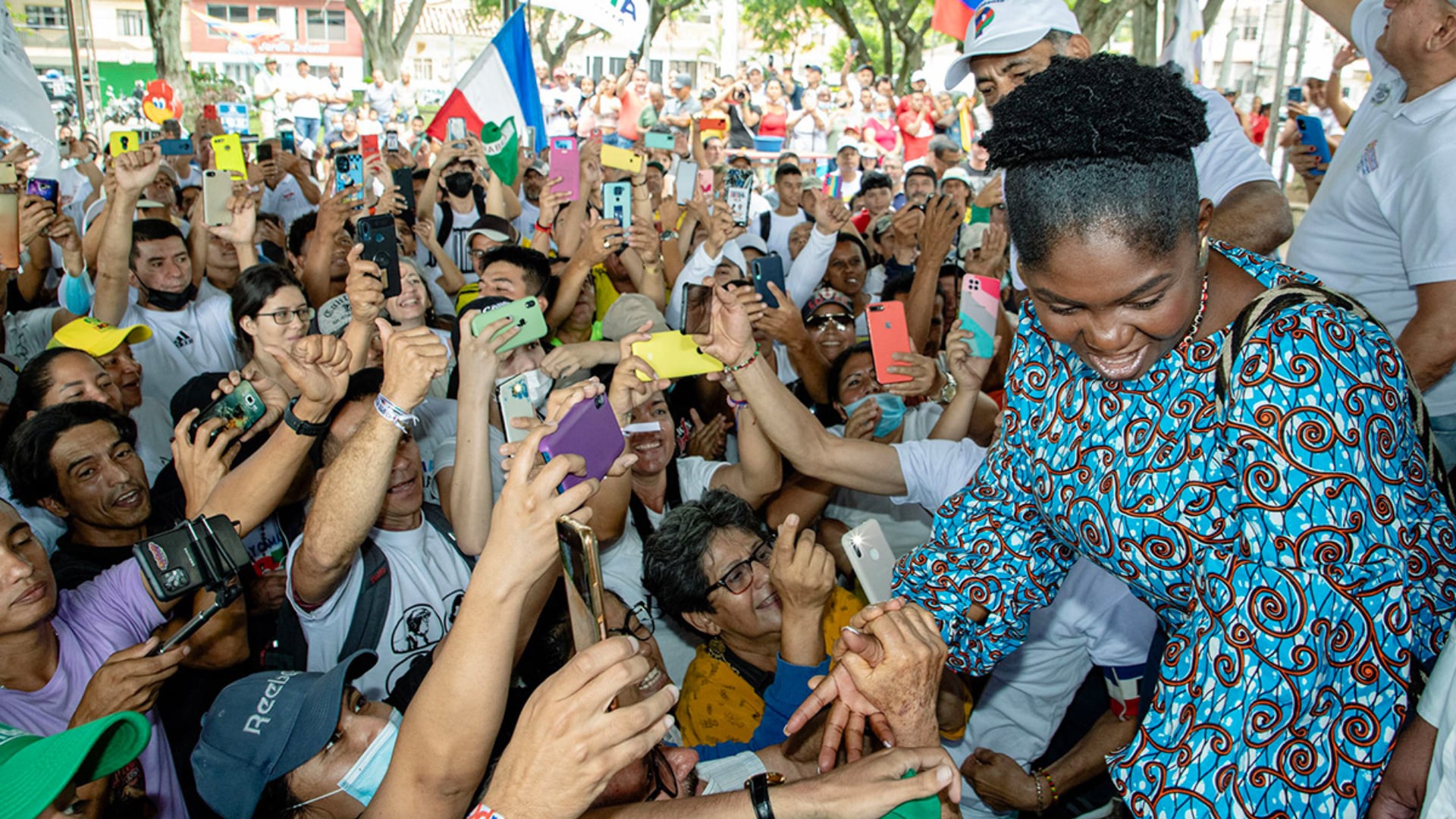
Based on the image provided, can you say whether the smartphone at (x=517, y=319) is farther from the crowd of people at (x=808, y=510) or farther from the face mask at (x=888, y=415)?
the face mask at (x=888, y=415)

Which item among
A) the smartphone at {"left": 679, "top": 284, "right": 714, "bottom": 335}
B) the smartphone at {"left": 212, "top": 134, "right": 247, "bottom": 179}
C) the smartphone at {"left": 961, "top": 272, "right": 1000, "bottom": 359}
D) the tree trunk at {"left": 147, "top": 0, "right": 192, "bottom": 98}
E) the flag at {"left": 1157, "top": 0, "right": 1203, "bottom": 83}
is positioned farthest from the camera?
the tree trunk at {"left": 147, "top": 0, "right": 192, "bottom": 98}

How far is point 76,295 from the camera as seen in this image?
16.4ft

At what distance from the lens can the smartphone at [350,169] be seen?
237 inches

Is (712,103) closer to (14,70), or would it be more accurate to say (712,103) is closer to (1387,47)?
(14,70)

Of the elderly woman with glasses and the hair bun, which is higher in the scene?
the hair bun

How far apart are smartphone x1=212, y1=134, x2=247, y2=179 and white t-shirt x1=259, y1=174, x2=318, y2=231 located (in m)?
Answer: 1.89

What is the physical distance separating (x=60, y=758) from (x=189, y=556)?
76 centimetres

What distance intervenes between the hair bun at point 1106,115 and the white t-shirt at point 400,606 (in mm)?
1902

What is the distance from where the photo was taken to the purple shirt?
2342 mm

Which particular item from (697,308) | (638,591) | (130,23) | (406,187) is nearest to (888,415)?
(638,591)

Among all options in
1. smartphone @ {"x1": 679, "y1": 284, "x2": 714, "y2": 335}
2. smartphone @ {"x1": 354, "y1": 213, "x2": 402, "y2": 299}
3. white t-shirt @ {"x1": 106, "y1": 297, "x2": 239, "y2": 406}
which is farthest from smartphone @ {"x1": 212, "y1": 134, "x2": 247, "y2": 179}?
smartphone @ {"x1": 679, "y1": 284, "x2": 714, "y2": 335}

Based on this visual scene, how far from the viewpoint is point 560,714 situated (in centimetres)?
134

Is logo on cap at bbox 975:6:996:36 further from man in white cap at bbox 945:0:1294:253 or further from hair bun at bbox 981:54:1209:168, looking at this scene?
hair bun at bbox 981:54:1209:168

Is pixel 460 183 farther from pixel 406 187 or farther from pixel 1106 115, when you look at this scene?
pixel 1106 115
